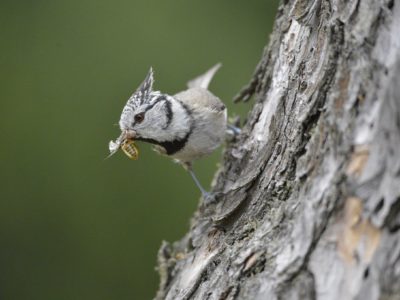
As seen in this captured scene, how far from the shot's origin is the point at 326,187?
6.39ft

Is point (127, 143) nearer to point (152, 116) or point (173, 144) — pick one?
point (152, 116)

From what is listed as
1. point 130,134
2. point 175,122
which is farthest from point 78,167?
point 130,134

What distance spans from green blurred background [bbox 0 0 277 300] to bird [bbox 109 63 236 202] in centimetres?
124

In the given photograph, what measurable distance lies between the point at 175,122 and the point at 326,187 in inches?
75.9

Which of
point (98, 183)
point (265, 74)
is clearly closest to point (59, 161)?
point (98, 183)

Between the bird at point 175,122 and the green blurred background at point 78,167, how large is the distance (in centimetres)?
124

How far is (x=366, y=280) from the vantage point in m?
1.79

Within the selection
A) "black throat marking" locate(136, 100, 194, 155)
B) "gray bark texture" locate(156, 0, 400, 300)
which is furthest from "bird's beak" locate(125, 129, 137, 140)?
"gray bark texture" locate(156, 0, 400, 300)

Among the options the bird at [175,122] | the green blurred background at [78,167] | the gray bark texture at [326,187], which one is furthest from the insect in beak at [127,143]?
the green blurred background at [78,167]

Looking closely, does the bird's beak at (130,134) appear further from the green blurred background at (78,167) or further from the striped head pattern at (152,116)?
the green blurred background at (78,167)

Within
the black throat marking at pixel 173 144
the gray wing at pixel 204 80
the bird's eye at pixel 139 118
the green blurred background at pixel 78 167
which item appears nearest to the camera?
the bird's eye at pixel 139 118

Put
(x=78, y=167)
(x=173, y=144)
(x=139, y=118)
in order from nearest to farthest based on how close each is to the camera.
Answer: (x=139, y=118) < (x=173, y=144) < (x=78, y=167)

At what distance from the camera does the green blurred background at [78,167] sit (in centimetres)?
521

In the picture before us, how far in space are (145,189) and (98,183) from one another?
0.38m
